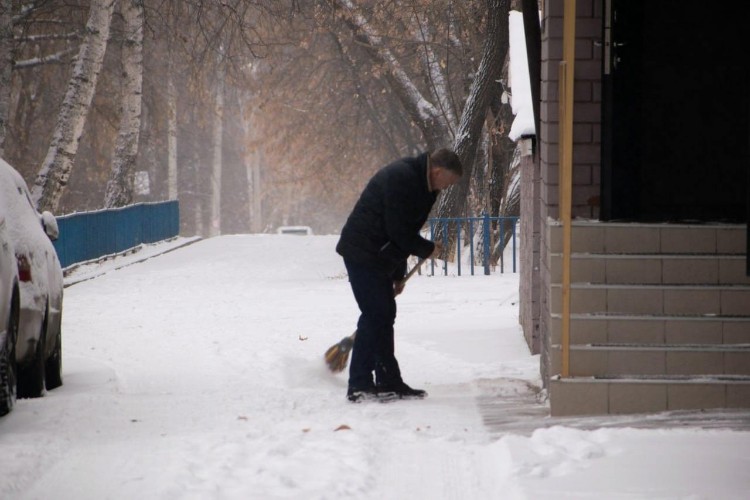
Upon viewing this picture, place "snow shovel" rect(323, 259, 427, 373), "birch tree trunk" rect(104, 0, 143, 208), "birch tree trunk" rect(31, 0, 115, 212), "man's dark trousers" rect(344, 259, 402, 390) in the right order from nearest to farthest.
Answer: "man's dark trousers" rect(344, 259, 402, 390) < "snow shovel" rect(323, 259, 427, 373) < "birch tree trunk" rect(31, 0, 115, 212) < "birch tree trunk" rect(104, 0, 143, 208)

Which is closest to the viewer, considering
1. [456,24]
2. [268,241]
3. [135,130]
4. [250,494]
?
[250,494]

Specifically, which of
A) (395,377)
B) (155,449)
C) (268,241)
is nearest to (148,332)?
(395,377)

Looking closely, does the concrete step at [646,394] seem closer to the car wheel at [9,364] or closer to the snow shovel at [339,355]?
the snow shovel at [339,355]

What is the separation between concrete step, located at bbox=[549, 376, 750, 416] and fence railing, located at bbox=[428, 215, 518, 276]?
1106 cm

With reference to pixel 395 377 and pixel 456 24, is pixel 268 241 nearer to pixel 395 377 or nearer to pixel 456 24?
pixel 456 24

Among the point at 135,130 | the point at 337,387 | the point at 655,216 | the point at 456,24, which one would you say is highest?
the point at 456,24

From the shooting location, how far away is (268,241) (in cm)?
2752

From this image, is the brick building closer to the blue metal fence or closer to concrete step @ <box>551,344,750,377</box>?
concrete step @ <box>551,344,750,377</box>

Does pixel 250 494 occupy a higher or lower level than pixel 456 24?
lower

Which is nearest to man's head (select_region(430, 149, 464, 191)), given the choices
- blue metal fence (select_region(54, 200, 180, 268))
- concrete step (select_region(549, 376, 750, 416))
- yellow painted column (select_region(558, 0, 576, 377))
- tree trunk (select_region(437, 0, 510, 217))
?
yellow painted column (select_region(558, 0, 576, 377))

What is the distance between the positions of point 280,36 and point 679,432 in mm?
25568

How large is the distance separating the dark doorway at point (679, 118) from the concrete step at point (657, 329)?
0.64m

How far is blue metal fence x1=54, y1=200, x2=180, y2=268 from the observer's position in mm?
18816

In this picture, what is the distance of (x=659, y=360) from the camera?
643 centimetres
